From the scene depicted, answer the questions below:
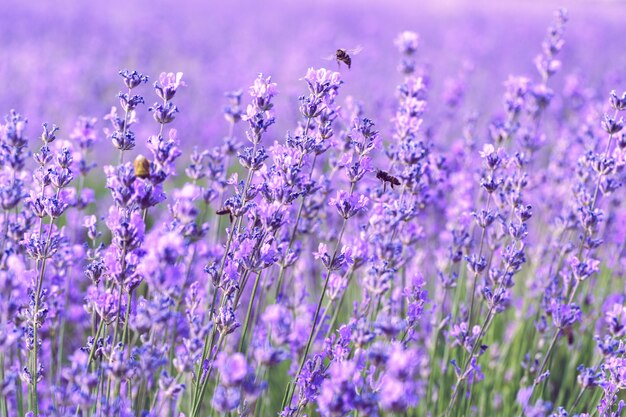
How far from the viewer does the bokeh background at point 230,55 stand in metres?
7.27

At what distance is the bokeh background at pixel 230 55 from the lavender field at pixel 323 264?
1.44 ft

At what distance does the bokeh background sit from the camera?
7273 mm

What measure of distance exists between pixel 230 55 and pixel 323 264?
9.08 m

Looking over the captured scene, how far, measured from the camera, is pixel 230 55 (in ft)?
35.3

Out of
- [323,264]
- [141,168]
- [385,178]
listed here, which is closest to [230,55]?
[385,178]

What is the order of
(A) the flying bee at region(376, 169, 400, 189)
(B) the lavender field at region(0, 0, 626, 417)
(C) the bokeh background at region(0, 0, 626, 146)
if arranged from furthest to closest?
1. (C) the bokeh background at region(0, 0, 626, 146)
2. (A) the flying bee at region(376, 169, 400, 189)
3. (B) the lavender field at region(0, 0, 626, 417)

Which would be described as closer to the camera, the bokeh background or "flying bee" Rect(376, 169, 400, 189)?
"flying bee" Rect(376, 169, 400, 189)

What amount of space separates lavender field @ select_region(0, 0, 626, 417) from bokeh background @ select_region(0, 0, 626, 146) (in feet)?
1.44

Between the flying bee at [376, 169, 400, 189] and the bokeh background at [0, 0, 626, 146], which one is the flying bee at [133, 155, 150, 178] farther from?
the bokeh background at [0, 0, 626, 146]

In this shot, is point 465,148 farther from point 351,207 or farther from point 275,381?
point 351,207

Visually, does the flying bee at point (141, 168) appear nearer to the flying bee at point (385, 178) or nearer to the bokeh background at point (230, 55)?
the flying bee at point (385, 178)

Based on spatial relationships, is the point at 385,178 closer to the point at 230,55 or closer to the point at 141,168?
the point at 141,168

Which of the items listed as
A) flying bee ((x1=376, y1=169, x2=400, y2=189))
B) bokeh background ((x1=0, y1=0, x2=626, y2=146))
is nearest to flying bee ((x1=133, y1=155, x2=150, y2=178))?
flying bee ((x1=376, y1=169, x2=400, y2=189))

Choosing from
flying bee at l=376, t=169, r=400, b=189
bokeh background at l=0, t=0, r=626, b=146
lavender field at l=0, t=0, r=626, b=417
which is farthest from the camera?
bokeh background at l=0, t=0, r=626, b=146
